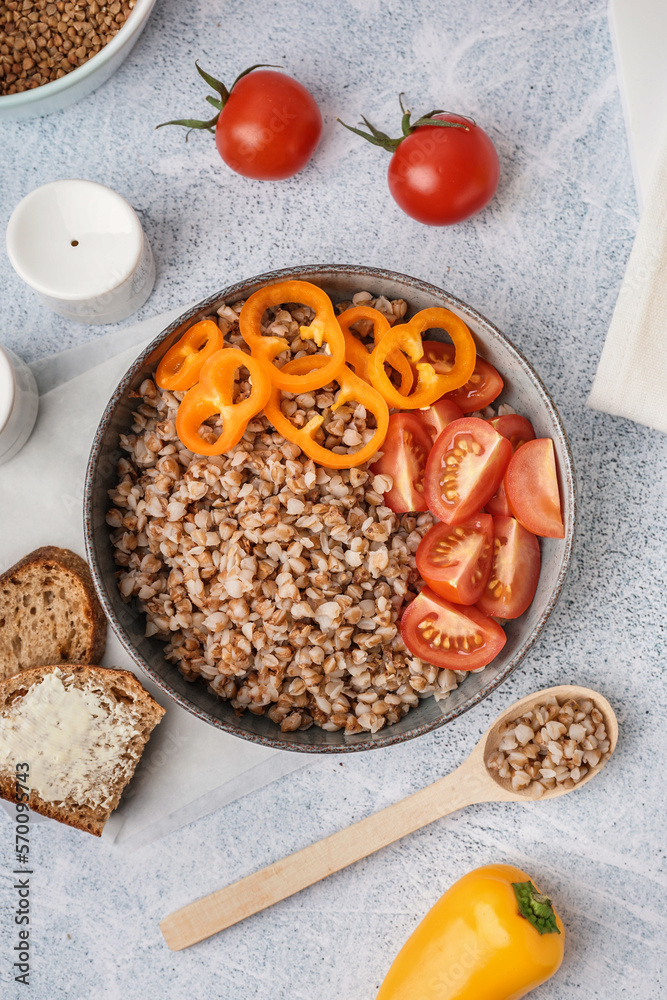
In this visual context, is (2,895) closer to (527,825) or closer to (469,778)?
(469,778)

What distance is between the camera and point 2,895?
1.71 meters

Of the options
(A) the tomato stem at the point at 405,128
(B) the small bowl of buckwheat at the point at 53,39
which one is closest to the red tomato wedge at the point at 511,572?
(A) the tomato stem at the point at 405,128

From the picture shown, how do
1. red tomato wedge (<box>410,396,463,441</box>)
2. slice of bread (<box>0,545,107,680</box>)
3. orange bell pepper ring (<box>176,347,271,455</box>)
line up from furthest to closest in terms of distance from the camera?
slice of bread (<box>0,545,107,680</box>)
red tomato wedge (<box>410,396,463,441</box>)
orange bell pepper ring (<box>176,347,271,455</box>)

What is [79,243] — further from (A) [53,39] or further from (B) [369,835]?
(B) [369,835]

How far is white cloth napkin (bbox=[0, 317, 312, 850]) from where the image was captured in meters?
1.67

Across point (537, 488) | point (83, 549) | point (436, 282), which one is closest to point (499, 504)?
point (537, 488)

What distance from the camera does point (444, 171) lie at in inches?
61.3

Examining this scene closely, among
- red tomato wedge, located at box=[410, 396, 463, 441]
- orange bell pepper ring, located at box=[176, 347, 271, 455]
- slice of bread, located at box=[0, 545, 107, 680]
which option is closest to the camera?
orange bell pepper ring, located at box=[176, 347, 271, 455]

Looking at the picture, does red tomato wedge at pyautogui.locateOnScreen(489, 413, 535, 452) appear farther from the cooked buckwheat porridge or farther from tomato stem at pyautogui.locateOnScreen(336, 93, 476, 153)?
tomato stem at pyautogui.locateOnScreen(336, 93, 476, 153)

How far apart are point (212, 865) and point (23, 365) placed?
124 cm

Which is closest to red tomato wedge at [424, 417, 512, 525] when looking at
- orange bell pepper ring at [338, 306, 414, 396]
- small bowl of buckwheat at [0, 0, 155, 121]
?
orange bell pepper ring at [338, 306, 414, 396]

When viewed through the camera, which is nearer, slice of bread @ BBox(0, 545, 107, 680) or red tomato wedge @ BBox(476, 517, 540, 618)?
red tomato wedge @ BBox(476, 517, 540, 618)

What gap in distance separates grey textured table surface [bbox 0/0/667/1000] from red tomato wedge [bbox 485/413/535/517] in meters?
0.24

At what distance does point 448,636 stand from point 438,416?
451mm
